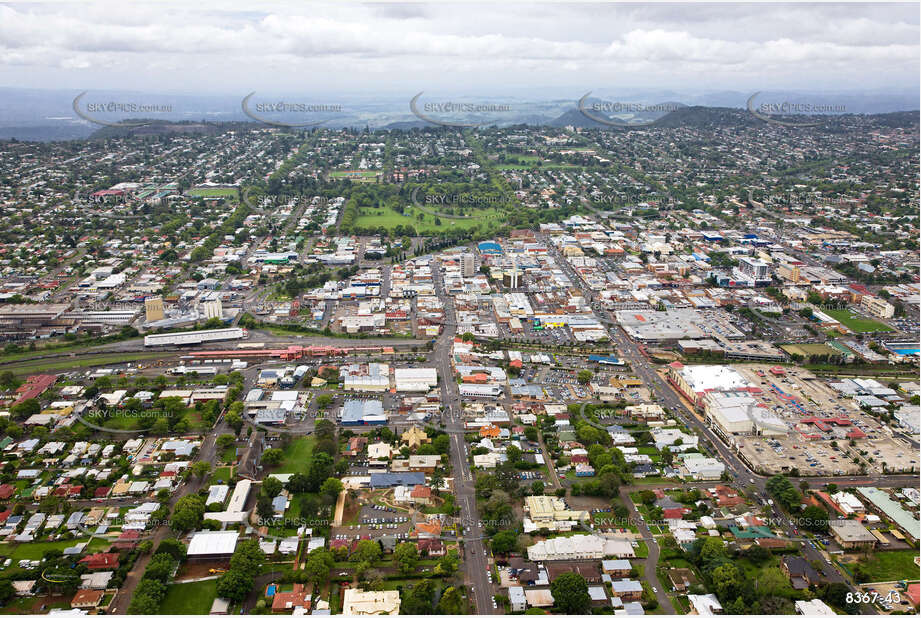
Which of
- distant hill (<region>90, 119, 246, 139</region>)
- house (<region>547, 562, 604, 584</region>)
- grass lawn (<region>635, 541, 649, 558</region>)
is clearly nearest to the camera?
house (<region>547, 562, 604, 584</region>)

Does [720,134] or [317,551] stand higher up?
[720,134]

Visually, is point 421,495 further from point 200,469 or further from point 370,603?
point 200,469

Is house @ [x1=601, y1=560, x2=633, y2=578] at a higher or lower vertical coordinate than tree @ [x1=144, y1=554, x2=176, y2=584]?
lower

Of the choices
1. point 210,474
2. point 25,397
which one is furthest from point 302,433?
point 25,397

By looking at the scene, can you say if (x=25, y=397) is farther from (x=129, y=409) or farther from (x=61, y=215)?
(x=61, y=215)

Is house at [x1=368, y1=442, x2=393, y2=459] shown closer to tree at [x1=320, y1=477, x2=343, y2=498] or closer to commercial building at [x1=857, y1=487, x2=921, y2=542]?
tree at [x1=320, y1=477, x2=343, y2=498]

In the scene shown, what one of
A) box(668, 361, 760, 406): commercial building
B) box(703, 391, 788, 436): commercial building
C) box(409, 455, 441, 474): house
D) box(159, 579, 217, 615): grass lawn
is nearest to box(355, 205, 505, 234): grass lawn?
box(668, 361, 760, 406): commercial building

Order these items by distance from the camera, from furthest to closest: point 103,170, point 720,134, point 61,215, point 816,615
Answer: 1. point 720,134
2. point 103,170
3. point 61,215
4. point 816,615
